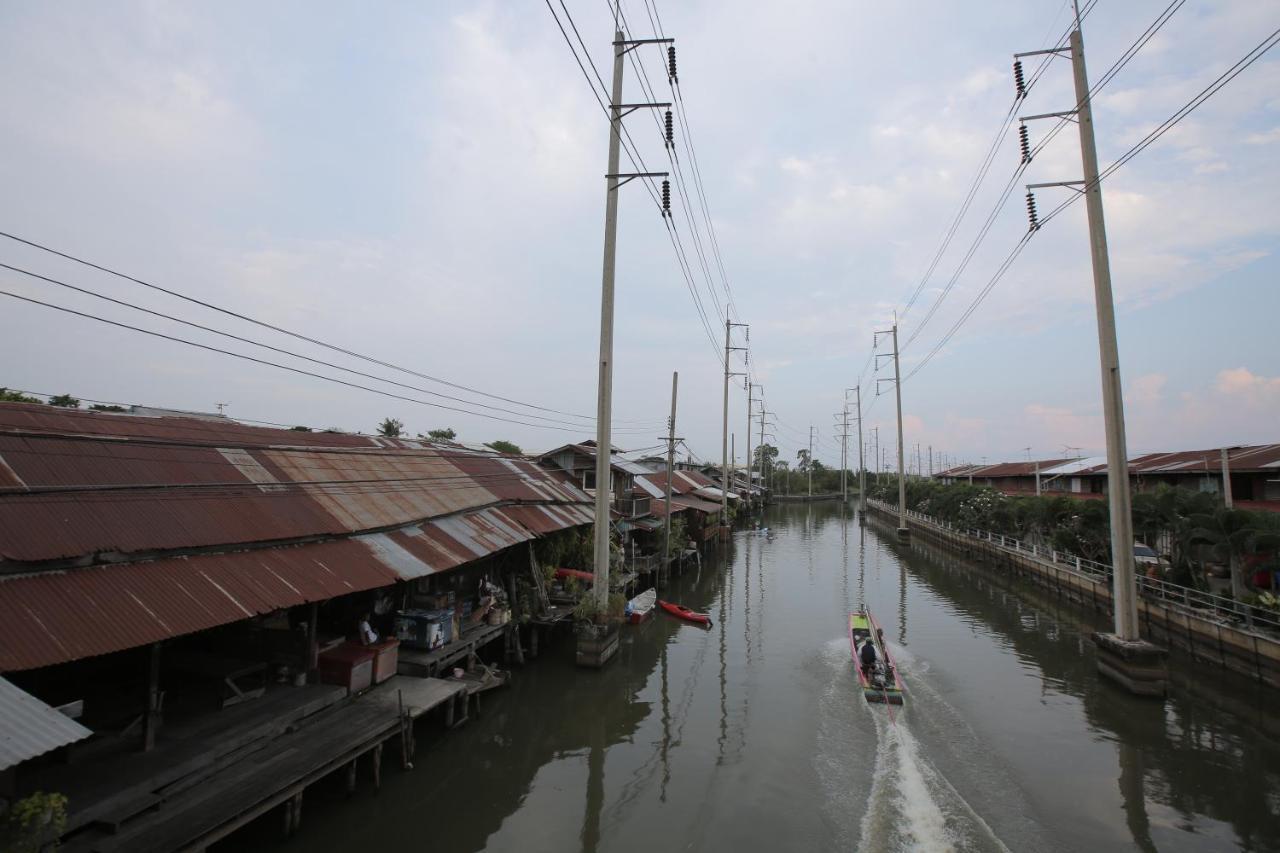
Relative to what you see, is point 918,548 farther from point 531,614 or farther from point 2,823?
point 2,823

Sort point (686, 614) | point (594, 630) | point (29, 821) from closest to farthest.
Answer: point (29, 821) → point (594, 630) → point (686, 614)

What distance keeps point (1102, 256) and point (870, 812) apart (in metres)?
15.6

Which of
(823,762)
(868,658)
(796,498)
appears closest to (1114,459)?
(868,658)

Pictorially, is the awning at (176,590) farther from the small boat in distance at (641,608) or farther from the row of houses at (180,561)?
the small boat in distance at (641,608)

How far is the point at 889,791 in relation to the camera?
12039 millimetres

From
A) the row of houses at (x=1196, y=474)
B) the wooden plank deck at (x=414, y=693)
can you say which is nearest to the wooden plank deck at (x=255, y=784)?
the wooden plank deck at (x=414, y=693)

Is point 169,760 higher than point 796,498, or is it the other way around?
point 796,498

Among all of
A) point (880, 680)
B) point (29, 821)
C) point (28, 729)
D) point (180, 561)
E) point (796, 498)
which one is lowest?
point (880, 680)

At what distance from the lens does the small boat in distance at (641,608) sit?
79.9 ft

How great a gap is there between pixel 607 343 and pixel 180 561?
482 inches

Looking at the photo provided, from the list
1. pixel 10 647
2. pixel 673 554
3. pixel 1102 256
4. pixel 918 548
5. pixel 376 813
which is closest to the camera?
pixel 10 647

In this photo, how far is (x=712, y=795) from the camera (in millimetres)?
11867

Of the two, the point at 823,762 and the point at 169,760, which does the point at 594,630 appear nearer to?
the point at 823,762

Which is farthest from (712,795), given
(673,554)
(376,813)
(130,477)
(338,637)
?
(673,554)
